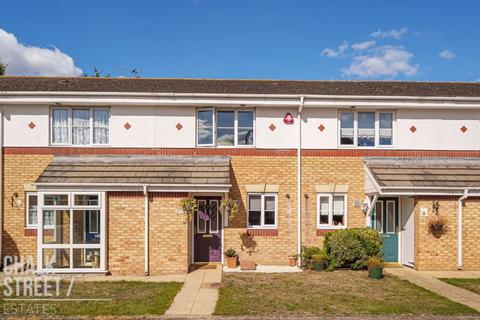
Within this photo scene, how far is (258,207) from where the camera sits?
575 inches

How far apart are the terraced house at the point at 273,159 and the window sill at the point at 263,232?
3 cm

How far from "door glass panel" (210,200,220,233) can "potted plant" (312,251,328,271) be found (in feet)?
11.6

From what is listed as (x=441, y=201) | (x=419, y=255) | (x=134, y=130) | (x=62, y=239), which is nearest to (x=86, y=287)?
(x=62, y=239)

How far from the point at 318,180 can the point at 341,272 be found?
3243 mm

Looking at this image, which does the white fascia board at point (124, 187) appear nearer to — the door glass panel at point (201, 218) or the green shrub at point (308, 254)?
the door glass panel at point (201, 218)

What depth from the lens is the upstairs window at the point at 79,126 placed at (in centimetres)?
1459

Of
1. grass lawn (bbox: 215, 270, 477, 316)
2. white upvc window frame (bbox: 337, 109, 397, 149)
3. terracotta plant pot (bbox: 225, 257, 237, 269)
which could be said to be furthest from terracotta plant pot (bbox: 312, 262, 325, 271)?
white upvc window frame (bbox: 337, 109, 397, 149)

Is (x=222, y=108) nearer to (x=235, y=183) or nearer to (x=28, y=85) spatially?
(x=235, y=183)

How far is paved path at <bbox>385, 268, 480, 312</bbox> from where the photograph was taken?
10008 millimetres

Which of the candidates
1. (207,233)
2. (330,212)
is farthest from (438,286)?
(207,233)

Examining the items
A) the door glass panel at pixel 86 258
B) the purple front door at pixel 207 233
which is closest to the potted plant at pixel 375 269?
the purple front door at pixel 207 233

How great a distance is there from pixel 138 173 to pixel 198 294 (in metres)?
4.73

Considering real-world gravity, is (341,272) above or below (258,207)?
below

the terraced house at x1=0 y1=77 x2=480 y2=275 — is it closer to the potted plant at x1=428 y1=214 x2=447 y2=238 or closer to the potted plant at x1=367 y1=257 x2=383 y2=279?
the potted plant at x1=428 y1=214 x2=447 y2=238
